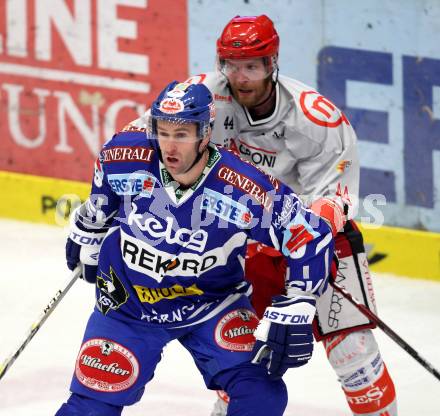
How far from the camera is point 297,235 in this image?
4.50 m

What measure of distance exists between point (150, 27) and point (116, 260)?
3.32m

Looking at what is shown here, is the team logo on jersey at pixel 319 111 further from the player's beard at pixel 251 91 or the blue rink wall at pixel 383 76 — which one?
the blue rink wall at pixel 383 76

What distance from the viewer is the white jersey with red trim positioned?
5191mm

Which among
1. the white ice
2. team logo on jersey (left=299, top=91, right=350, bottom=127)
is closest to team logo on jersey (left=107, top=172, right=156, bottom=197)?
team logo on jersey (left=299, top=91, right=350, bottom=127)

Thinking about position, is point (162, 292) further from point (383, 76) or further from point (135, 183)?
point (383, 76)

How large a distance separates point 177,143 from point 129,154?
0.70 ft

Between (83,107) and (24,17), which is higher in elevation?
(24,17)

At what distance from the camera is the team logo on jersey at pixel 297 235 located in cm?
449

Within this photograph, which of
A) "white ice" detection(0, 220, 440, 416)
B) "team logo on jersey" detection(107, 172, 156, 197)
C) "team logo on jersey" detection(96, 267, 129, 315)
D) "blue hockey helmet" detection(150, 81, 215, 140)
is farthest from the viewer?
"white ice" detection(0, 220, 440, 416)

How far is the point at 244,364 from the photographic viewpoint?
454cm

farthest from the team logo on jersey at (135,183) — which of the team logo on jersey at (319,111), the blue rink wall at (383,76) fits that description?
the blue rink wall at (383,76)

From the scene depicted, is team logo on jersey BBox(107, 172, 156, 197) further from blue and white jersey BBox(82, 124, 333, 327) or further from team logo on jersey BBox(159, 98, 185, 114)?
team logo on jersey BBox(159, 98, 185, 114)

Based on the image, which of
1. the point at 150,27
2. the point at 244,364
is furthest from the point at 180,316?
the point at 150,27

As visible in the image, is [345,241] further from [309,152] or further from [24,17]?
[24,17]
